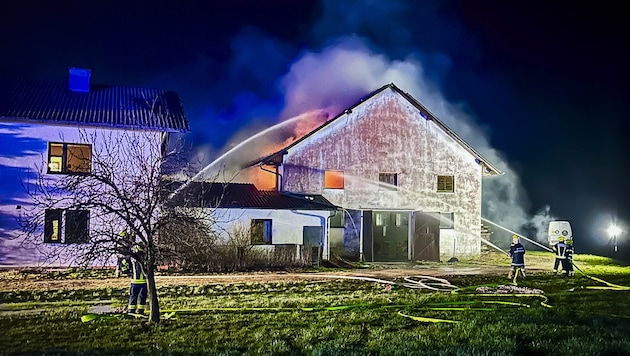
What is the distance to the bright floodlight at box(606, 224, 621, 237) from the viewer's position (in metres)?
14.4

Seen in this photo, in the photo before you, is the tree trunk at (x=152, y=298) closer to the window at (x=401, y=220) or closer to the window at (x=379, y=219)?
the window at (x=379, y=219)

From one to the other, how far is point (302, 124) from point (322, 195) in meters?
2.80

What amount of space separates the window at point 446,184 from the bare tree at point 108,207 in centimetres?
602

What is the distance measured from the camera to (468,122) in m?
15.2

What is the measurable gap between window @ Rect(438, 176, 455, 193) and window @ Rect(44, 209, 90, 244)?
25.5ft

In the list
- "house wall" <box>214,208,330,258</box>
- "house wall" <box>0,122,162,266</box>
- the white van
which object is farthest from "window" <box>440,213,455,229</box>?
"house wall" <box>0,122,162,266</box>

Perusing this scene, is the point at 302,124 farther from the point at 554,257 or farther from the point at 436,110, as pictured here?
the point at 554,257

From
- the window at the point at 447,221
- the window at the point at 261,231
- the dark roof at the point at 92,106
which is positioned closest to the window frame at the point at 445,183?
the window at the point at 447,221

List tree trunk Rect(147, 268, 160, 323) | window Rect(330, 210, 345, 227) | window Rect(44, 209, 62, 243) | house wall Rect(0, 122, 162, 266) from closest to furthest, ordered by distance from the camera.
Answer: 1. tree trunk Rect(147, 268, 160, 323)
2. window Rect(44, 209, 62, 243)
3. house wall Rect(0, 122, 162, 266)
4. window Rect(330, 210, 345, 227)

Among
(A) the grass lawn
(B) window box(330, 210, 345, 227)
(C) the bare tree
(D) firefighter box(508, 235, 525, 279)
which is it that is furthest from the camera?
(B) window box(330, 210, 345, 227)

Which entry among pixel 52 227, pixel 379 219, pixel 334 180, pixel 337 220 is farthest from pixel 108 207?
pixel 379 219

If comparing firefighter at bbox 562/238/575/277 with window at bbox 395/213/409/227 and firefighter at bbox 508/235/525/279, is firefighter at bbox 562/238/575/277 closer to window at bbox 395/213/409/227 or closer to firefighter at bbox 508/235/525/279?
firefighter at bbox 508/235/525/279

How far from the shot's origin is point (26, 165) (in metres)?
10.2

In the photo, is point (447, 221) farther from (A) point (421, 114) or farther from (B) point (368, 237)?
(A) point (421, 114)
